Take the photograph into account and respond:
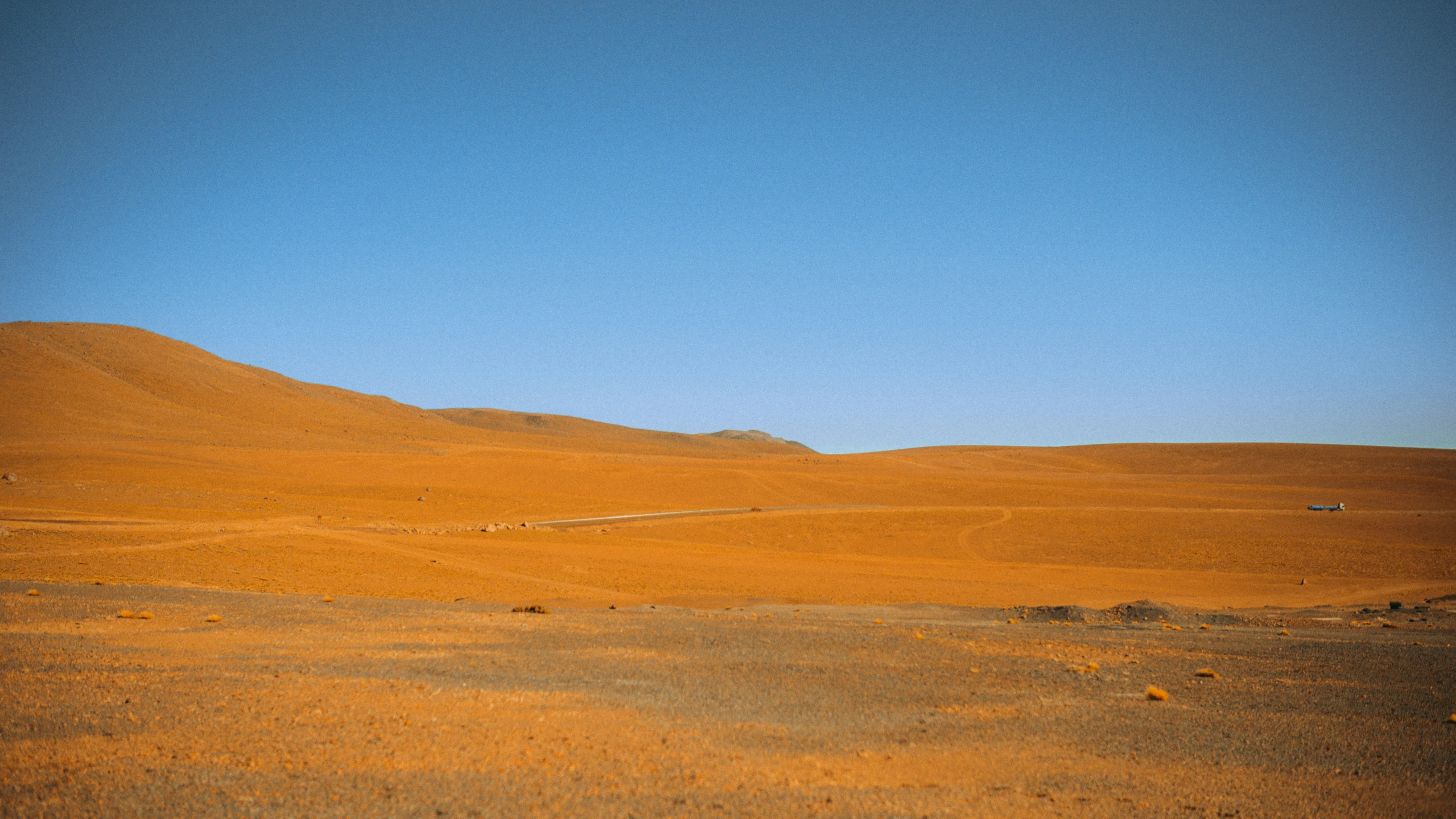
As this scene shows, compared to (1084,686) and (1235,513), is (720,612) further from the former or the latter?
(1235,513)

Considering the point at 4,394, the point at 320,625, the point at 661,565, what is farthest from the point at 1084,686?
the point at 4,394

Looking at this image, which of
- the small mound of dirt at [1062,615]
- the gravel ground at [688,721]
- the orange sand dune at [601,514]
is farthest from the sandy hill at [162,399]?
the small mound of dirt at [1062,615]

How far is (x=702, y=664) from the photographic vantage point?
34.0ft

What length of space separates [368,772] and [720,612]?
1072cm

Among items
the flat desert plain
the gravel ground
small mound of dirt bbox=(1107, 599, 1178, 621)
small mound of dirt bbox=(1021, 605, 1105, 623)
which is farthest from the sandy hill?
small mound of dirt bbox=(1107, 599, 1178, 621)

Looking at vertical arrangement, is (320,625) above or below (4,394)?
below

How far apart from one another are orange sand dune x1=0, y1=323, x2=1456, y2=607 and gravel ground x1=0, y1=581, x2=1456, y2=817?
7338mm

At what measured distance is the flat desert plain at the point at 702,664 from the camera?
5.89 metres

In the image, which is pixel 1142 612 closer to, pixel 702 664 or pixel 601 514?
pixel 702 664

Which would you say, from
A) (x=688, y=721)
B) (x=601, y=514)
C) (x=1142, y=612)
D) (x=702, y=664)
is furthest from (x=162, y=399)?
(x=688, y=721)

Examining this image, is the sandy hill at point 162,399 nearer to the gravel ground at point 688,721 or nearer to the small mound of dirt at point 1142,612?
the gravel ground at point 688,721

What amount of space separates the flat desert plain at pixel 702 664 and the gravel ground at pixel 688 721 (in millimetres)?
47

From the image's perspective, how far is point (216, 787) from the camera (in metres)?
5.54

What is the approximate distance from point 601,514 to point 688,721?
37434 mm
